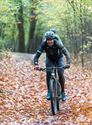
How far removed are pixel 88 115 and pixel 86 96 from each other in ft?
8.65

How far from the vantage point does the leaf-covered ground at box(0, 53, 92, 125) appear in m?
9.03

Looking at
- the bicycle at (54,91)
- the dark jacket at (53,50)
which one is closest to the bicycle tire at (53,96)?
the bicycle at (54,91)

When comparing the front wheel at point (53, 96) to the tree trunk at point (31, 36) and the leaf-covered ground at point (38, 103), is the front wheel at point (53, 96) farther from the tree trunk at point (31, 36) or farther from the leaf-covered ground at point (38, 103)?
the tree trunk at point (31, 36)

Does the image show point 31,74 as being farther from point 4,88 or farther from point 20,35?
point 20,35

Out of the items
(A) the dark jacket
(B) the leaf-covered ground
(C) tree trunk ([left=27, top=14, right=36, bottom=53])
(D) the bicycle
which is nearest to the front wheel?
(D) the bicycle

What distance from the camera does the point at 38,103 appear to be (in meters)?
11.2

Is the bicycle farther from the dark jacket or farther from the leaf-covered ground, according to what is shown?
the dark jacket

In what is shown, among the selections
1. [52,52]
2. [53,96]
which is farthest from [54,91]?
[52,52]

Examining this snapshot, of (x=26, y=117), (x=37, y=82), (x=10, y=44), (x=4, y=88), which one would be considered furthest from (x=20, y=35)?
(x=26, y=117)

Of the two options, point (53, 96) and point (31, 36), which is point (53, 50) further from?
point (31, 36)

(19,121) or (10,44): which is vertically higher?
(19,121)

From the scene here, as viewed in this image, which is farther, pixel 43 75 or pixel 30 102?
pixel 43 75

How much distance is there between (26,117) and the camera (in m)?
9.48

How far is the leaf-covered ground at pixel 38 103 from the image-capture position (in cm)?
903
